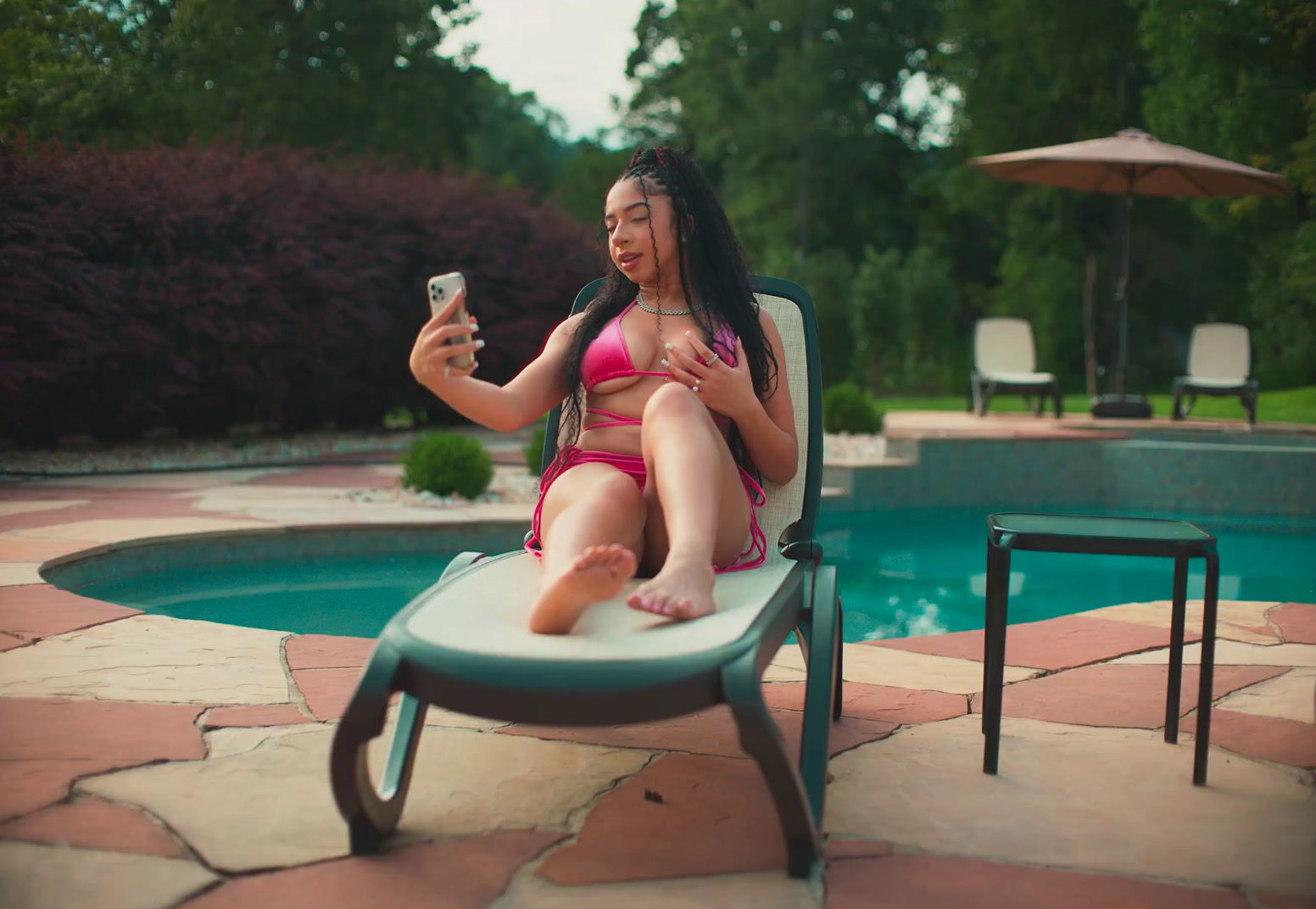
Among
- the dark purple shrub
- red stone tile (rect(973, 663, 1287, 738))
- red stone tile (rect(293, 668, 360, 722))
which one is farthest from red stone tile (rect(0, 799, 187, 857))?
the dark purple shrub

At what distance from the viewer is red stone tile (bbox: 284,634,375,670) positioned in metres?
3.01

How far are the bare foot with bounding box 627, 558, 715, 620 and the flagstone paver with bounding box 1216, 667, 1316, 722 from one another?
1.55m

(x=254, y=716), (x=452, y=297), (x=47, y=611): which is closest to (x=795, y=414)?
(x=452, y=297)

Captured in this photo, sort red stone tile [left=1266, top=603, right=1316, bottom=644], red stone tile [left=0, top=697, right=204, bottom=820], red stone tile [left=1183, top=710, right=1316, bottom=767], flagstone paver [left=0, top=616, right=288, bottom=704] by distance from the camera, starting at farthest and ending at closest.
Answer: red stone tile [left=1266, top=603, right=1316, bottom=644]
flagstone paver [left=0, top=616, right=288, bottom=704]
red stone tile [left=1183, top=710, right=1316, bottom=767]
red stone tile [left=0, top=697, right=204, bottom=820]

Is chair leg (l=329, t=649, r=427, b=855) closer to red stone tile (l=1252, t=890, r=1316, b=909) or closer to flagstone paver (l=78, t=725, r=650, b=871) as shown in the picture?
flagstone paver (l=78, t=725, r=650, b=871)

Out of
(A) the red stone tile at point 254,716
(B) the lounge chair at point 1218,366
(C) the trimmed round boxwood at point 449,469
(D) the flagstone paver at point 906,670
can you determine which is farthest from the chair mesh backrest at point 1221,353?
(A) the red stone tile at point 254,716

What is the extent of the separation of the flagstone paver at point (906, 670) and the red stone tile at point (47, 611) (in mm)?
1983

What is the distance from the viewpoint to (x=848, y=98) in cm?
2272

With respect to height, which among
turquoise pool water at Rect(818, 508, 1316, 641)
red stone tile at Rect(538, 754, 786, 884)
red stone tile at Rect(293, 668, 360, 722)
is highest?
red stone tile at Rect(538, 754, 786, 884)

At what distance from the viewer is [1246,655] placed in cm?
329

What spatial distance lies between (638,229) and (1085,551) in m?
1.15

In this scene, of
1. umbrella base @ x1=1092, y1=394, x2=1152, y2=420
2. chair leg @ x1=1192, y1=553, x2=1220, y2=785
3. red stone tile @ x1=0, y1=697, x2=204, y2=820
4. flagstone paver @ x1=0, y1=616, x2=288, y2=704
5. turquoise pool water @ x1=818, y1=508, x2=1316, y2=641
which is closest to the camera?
red stone tile @ x1=0, y1=697, x2=204, y2=820

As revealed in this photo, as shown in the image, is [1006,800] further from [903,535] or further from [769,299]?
[903,535]

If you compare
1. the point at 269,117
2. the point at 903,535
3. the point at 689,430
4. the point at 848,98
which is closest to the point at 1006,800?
the point at 689,430
